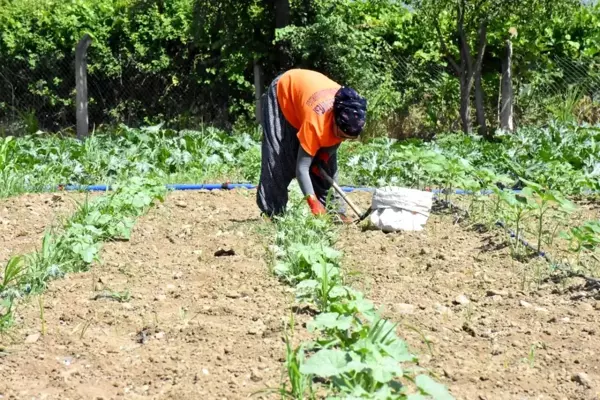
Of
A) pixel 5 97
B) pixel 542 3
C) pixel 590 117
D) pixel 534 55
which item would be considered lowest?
pixel 5 97

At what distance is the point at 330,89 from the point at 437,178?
1.37 meters

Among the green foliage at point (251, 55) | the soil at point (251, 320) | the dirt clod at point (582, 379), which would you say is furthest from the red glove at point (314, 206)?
the green foliage at point (251, 55)

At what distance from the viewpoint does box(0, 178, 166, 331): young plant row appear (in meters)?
3.85

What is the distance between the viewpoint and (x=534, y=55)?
487 inches

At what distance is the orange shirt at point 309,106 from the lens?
4949 mm

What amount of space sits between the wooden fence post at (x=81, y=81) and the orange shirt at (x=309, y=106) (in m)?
6.30

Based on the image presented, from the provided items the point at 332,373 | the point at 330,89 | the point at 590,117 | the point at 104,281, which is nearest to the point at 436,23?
the point at 590,117

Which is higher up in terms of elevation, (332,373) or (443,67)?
(332,373)

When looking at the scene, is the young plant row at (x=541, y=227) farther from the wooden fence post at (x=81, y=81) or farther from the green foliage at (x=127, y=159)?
the wooden fence post at (x=81, y=81)

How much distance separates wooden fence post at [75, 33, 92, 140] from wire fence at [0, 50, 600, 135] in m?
1.72

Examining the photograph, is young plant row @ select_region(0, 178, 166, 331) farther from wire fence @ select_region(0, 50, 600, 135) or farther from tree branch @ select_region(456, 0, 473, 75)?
wire fence @ select_region(0, 50, 600, 135)

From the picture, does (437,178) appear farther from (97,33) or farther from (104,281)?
(97,33)

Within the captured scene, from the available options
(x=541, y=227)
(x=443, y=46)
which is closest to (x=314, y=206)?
(x=541, y=227)

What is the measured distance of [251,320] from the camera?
3562mm
